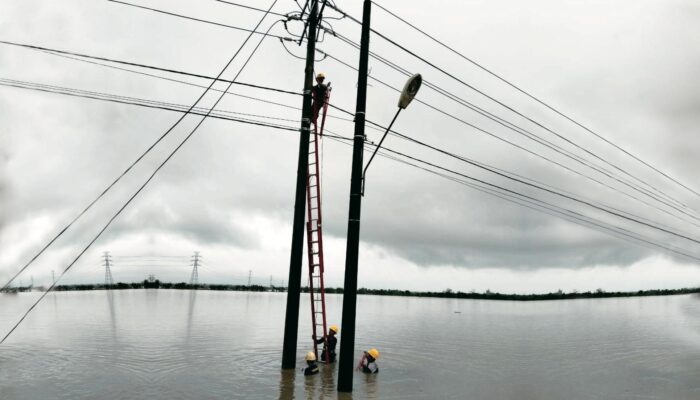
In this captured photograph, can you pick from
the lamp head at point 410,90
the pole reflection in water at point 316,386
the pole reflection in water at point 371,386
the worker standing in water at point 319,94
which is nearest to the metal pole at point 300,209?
the worker standing in water at point 319,94

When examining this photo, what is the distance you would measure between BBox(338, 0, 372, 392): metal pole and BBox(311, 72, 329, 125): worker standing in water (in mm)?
2470

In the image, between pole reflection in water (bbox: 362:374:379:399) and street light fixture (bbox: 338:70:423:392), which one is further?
pole reflection in water (bbox: 362:374:379:399)

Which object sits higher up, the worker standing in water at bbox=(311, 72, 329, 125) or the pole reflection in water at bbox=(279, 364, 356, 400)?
the worker standing in water at bbox=(311, 72, 329, 125)

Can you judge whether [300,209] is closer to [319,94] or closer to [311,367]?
[319,94]

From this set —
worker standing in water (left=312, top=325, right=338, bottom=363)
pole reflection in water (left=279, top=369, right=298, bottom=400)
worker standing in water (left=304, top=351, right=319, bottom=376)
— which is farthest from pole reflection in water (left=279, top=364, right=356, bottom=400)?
worker standing in water (left=312, top=325, right=338, bottom=363)

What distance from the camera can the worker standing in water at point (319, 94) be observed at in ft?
58.1

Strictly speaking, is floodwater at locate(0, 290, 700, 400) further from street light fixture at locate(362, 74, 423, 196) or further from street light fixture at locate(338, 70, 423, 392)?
street light fixture at locate(362, 74, 423, 196)

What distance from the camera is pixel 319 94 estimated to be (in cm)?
1777

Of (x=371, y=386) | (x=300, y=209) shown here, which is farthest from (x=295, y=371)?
(x=300, y=209)

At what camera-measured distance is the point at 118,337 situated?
1362 inches

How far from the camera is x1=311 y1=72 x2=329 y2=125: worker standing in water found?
17.7 m

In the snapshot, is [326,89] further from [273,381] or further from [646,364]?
[646,364]

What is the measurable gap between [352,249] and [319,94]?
21.3 feet

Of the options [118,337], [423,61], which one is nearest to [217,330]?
[118,337]
